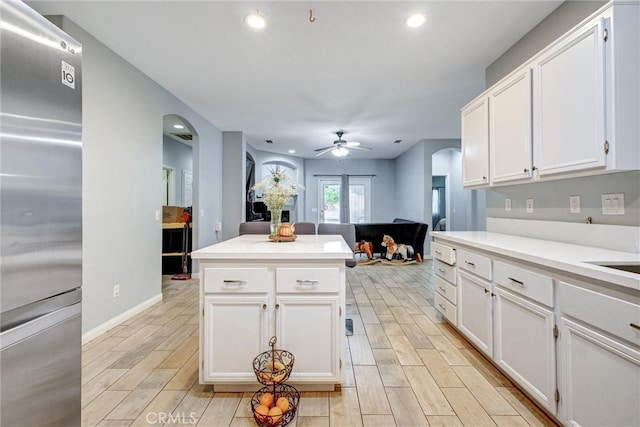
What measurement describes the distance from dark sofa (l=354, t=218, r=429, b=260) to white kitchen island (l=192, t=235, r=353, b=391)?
176 inches

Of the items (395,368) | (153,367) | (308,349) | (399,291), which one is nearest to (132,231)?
(153,367)

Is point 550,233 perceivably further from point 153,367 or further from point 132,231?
point 132,231

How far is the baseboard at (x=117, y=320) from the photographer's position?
8.34ft

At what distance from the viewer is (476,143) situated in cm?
278

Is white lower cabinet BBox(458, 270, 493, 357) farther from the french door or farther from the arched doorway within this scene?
the french door

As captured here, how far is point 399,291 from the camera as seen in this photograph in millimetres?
4020

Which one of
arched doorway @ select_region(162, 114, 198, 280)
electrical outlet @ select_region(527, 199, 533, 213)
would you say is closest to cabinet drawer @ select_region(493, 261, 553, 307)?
electrical outlet @ select_region(527, 199, 533, 213)

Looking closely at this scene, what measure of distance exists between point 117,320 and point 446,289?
10.5ft

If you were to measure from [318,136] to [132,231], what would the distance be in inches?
159

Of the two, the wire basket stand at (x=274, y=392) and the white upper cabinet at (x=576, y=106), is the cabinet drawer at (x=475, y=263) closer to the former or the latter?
the white upper cabinet at (x=576, y=106)

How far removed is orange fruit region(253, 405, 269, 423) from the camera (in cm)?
146

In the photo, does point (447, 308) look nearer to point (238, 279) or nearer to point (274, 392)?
point (274, 392)

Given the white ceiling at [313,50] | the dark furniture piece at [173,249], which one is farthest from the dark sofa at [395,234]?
the dark furniture piece at [173,249]

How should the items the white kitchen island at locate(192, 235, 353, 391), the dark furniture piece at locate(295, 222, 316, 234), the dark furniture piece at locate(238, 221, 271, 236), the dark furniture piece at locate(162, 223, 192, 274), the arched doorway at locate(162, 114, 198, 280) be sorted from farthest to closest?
the dark furniture piece at locate(162, 223, 192, 274)
the arched doorway at locate(162, 114, 198, 280)
the dark furniture piece at locate(295, 222, 316, 234)
the dark furniture piece at locate(238, 221, 271, 236)
the white kitchen island at locate(192, 235, 353, 391)
